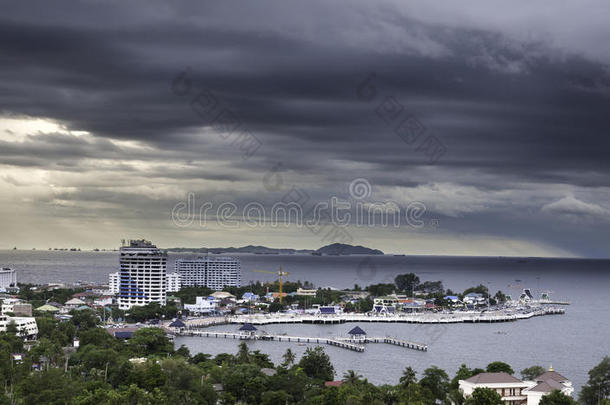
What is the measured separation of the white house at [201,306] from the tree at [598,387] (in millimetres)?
62046

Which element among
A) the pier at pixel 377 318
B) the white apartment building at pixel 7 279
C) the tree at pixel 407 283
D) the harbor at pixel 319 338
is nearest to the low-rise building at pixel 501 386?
the harbor at pixel 319 338

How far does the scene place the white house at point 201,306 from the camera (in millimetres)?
92000

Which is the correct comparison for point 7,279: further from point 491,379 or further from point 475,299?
point 491,379

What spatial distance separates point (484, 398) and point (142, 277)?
67.8 m

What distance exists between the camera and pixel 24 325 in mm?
61156

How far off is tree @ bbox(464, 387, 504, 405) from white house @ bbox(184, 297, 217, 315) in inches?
2525

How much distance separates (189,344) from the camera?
216ft

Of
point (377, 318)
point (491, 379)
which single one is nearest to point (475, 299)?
point (377, 318)

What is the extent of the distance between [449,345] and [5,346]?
38.6m

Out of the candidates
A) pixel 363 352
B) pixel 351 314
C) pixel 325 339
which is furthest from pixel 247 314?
pixel 363 352

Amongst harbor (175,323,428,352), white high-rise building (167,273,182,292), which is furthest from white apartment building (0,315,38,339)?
white high-rise building (167,273,182,292)

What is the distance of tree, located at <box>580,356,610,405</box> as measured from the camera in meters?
34.8

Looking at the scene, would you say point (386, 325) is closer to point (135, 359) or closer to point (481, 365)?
point (481, 365)

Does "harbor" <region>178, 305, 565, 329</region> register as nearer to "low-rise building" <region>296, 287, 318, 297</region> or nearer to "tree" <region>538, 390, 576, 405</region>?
"low-rise building" <region>296, 287, 318, 297</region>
